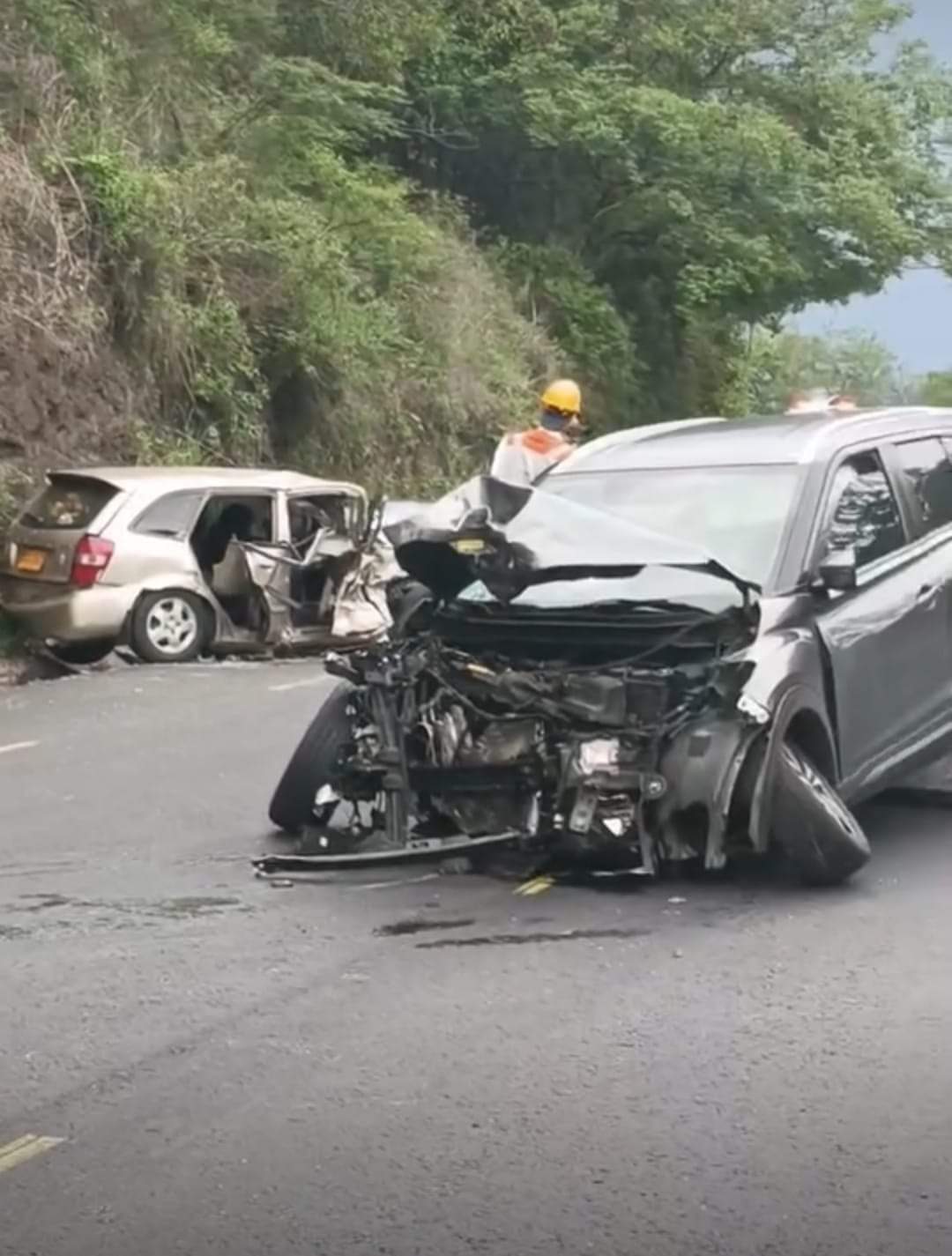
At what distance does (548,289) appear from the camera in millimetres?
29922

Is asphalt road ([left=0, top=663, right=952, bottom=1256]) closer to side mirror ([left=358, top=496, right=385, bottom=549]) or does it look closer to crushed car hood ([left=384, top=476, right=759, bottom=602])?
crushed car hood ([left=384, top=476, right=759, bottom=602])

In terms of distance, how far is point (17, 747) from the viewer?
1110cm

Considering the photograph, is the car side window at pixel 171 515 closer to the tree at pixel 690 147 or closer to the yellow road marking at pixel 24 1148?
the yellow road marking at pixel 24 1148

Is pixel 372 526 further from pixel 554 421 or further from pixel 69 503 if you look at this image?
pixel 554 421

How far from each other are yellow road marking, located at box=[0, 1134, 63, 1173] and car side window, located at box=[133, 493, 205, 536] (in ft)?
32.8

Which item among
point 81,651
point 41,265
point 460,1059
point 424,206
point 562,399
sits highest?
point 424,206

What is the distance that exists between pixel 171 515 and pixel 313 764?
6998 mm

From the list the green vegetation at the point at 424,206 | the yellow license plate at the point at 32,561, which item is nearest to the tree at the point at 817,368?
the green vegetation at the point at 424,206

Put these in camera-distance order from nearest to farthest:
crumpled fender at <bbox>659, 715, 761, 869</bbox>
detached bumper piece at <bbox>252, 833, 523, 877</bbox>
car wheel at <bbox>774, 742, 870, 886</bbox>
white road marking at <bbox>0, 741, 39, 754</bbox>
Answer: crumpled fender at <bbox>659, 715, 761, 869</bbox> → car wheel at <bbox>774, 742, 870, 886</bbox> → detached bumper piece at <bbox>252, 833, 523, 877</bbox> → white road marking at <bbox>0, 741, 39, 754</bbox>

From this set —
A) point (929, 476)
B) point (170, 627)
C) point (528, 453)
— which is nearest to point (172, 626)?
point (170, 627)

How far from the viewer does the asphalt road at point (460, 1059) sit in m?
4.43

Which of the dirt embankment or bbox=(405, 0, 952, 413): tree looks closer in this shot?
the dirt embankment

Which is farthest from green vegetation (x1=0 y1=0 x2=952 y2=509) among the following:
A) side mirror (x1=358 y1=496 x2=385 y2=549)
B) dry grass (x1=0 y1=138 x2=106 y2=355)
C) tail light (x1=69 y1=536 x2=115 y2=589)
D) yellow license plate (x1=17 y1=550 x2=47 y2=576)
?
side mirror (x1=358 y1=496 x2=385 y2=549)

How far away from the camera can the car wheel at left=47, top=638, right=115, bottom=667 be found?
14844 millimetres
